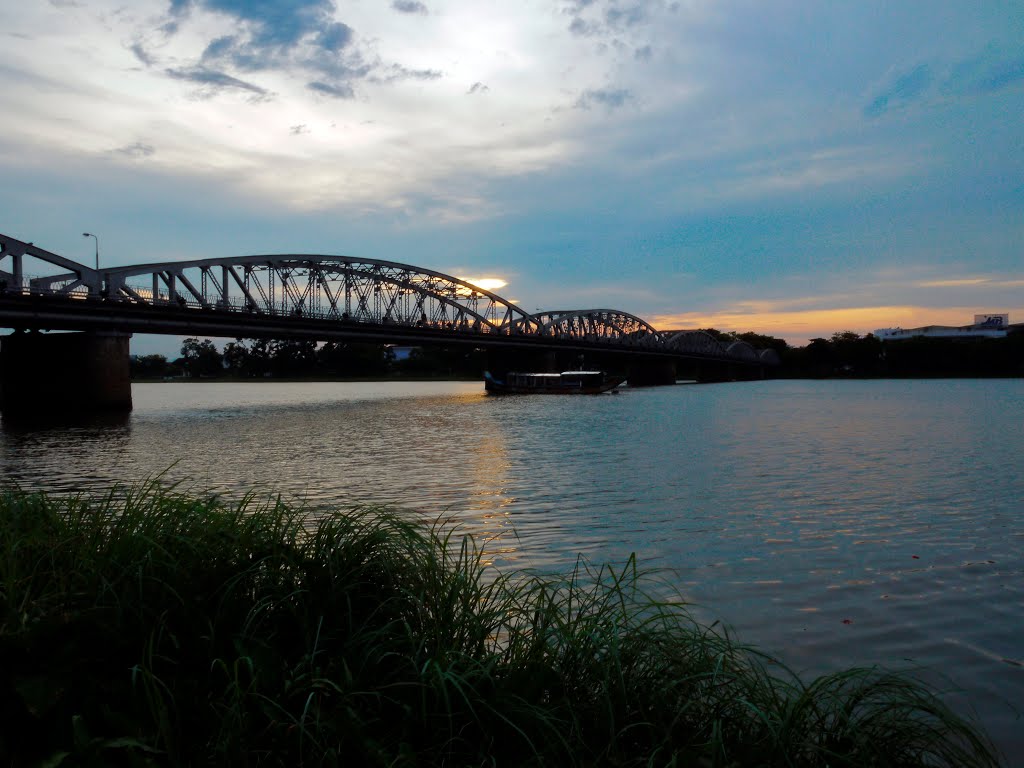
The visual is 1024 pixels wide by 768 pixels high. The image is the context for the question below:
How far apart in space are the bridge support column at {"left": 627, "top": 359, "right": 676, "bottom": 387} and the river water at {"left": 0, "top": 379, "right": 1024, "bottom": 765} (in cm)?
12049

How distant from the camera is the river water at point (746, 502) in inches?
313

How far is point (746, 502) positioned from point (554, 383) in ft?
277

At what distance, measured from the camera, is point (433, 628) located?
5.31m

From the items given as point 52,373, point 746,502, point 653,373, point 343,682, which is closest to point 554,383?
point 52,373

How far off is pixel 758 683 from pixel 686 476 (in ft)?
55.2

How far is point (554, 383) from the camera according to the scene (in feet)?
331

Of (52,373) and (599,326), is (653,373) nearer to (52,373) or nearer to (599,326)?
(599,326)

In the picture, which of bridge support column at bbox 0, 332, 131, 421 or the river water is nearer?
the river water

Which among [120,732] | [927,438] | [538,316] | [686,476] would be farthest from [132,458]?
[538,316]

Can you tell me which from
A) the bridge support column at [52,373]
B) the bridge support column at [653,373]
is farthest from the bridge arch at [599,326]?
the bridge support column at [52,373]

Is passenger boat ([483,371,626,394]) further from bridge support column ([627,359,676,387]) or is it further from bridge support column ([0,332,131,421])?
bridge support column ([627,359,676,387])

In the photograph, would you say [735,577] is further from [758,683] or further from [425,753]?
[425,753]

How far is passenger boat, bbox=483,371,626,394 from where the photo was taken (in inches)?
3797

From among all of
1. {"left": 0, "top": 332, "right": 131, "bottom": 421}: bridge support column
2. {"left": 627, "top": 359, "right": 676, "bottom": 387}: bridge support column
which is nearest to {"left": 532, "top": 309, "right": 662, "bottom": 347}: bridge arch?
{"left": 627, "top": 359, "right": 676, "bottom": 387}: bridge support column
